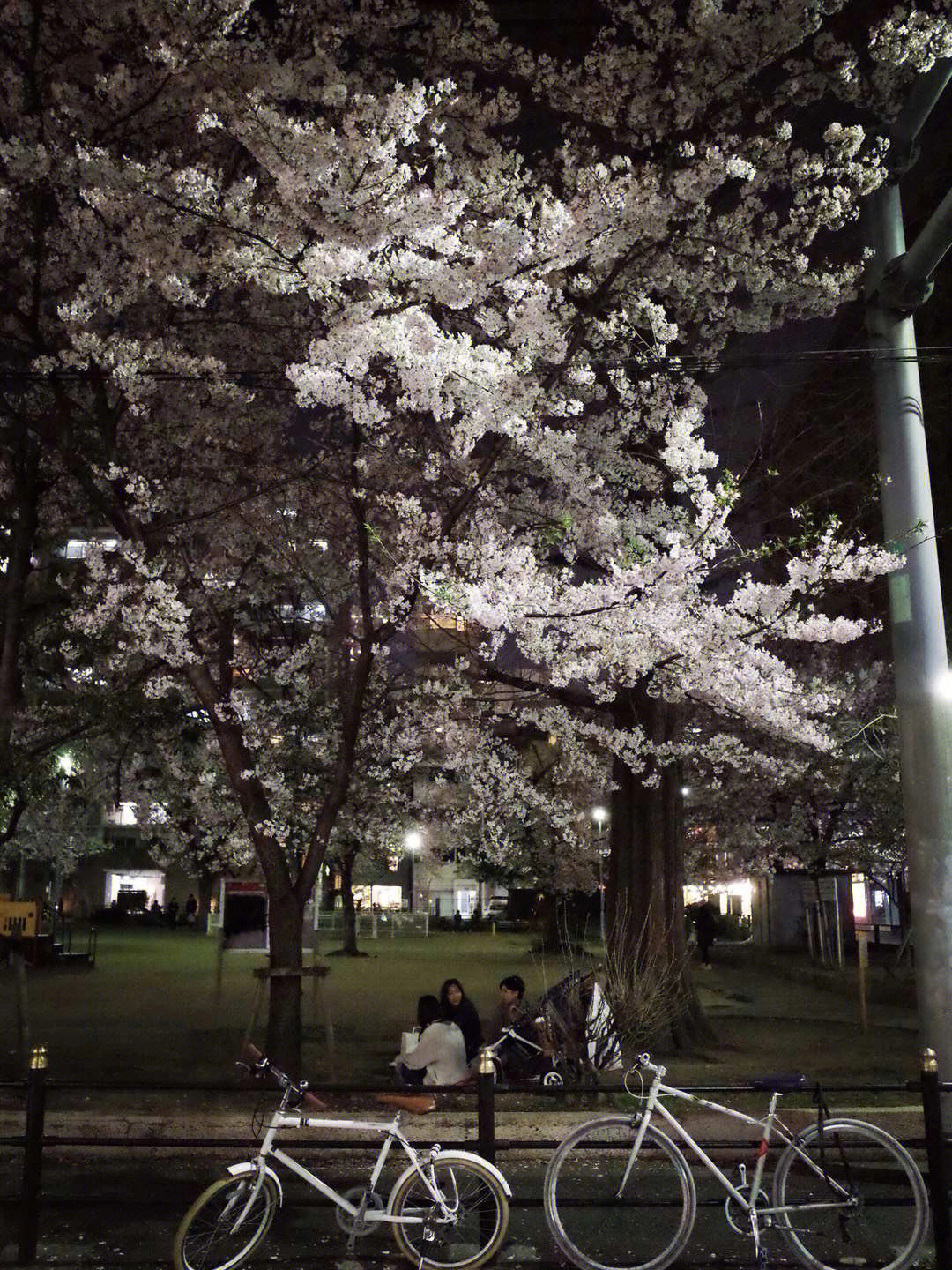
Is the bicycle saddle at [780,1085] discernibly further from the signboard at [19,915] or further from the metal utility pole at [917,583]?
the signboard at [19,915]

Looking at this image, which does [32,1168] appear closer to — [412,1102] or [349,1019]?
[412,1102]

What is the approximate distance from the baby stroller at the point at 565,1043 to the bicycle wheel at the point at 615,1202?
7.07ft

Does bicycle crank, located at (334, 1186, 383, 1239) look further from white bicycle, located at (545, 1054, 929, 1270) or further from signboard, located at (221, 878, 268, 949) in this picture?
signboard, located at (221, 878, 268, 949)

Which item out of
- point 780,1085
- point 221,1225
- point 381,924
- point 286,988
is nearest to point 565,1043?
point 286,988

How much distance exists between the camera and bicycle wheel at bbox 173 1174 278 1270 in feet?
19.7

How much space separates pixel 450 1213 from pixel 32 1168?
2372 millimetres

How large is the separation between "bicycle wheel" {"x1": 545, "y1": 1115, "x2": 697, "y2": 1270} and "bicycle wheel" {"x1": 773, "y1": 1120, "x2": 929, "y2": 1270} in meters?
0.59

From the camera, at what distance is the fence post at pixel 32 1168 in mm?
6312

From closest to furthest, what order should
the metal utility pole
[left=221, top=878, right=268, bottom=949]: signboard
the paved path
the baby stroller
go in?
the paved path → the metal utility pole → the baby stroller → [left=221, top=878, right=268, bottom=949]: signboard

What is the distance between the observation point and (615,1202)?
20.9 feet

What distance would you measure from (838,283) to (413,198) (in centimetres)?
536

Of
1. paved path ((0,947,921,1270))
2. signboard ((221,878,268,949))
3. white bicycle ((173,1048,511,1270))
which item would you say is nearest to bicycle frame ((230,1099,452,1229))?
white bicycle ((173,1048,511,1270))

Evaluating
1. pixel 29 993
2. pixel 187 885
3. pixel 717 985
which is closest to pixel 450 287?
pixel 29 993

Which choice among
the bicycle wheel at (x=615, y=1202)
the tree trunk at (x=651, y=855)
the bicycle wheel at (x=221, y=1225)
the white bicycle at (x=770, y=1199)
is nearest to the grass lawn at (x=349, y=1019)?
the bicycle wheel at (x=221, y=1225)
